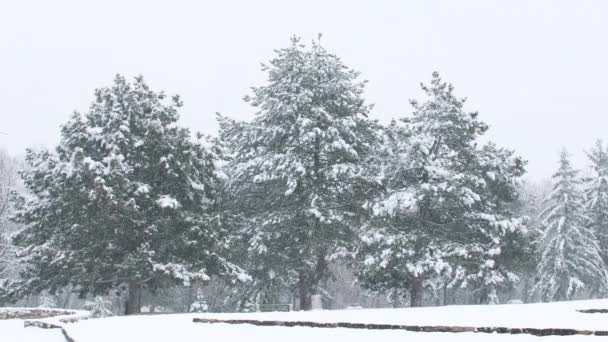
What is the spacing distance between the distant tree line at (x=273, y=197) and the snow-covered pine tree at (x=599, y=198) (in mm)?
15290

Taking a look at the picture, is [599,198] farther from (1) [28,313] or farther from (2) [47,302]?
(2) [47,302]

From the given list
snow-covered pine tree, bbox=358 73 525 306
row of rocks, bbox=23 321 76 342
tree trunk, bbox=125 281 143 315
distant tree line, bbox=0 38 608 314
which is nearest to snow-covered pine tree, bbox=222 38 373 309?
distant tree line, bbox=0 38 608 314

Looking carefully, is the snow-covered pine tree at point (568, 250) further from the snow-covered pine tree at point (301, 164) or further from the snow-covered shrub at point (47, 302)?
the snow-covered shrub at point (47, 302)

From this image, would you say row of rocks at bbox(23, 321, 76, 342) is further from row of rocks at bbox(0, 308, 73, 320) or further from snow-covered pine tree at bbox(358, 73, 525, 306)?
snow-covered pine tree at bbox(358, 73, 525, 306)

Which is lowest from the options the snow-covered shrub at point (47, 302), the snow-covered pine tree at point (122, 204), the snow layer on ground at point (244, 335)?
the snow-covered shrub at point (47, 302)

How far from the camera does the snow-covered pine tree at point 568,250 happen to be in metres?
43.5

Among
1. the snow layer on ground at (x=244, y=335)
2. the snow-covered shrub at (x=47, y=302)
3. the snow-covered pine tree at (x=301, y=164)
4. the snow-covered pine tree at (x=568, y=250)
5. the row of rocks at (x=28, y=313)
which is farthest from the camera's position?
the snow-covered shrub at (x=47, y=302)

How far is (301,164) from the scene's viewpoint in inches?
1062

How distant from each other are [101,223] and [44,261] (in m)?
2.79

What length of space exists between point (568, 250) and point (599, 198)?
13.5ft

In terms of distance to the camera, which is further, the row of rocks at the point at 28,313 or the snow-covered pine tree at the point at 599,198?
the snow-covered pine tree at the point at 599,198

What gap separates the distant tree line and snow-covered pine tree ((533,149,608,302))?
12.9 m

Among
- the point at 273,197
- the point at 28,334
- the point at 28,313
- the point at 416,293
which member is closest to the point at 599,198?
the point at 416,293

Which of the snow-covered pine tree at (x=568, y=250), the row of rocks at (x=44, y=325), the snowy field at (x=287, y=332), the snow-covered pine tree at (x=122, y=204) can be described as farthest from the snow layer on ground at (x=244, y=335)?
the snow-covered pine tree at (x=568, y=250)
